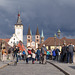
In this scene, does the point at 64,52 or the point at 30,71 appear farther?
the point at 64,52

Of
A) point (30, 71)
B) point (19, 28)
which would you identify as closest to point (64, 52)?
point (30, 71)

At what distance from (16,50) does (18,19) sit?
132 meters

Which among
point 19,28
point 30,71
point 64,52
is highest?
point 19,28

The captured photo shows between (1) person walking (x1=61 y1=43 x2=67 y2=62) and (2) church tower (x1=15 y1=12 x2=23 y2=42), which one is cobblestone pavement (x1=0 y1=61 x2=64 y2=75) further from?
(2) church tower (x1=15 y1=12 x2=23 y2=42)

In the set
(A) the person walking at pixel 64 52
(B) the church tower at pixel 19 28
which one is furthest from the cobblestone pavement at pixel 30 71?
(B) the church tower at pixel 19 28

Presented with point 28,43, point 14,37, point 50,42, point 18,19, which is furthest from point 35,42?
point 50,42

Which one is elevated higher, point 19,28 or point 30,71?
point 19,28

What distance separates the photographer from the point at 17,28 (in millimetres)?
144000

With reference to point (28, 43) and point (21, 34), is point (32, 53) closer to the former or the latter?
point (21, 34)

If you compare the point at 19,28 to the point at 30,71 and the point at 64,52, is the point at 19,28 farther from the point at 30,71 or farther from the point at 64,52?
the point at 30,71

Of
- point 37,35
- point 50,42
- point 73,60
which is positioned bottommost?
point 73,60

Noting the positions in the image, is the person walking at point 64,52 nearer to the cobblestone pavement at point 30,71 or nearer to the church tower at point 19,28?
the cobblestone pavement at point 30,71

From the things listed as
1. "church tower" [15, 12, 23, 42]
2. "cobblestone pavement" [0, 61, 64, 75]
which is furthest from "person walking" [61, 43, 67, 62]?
"church tower" [15, 12, 23, 42]

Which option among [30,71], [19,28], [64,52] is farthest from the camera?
[19,28]
